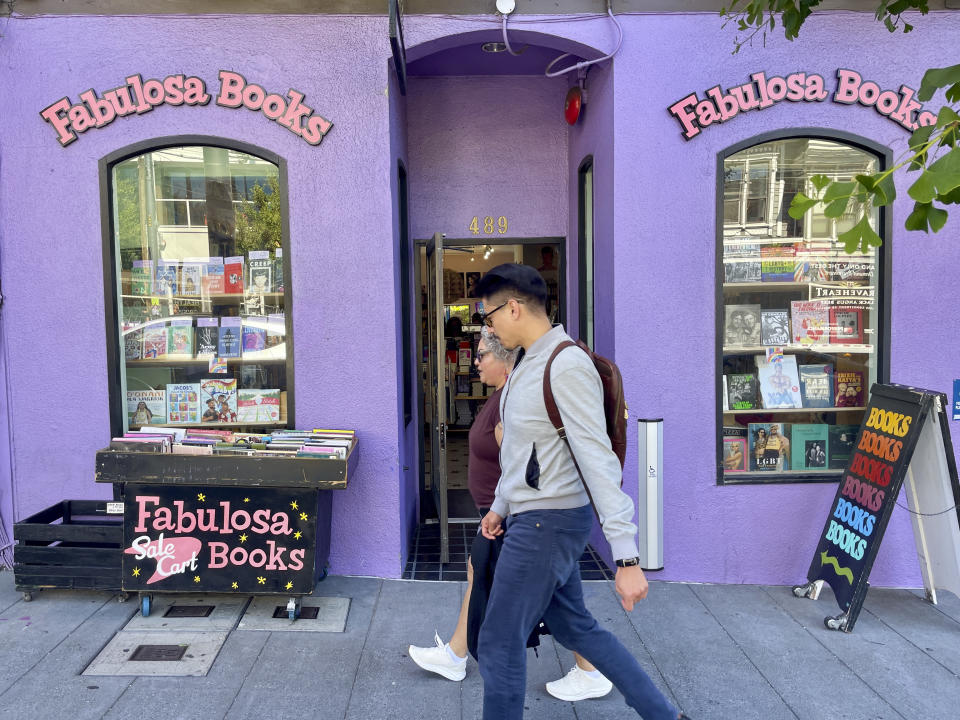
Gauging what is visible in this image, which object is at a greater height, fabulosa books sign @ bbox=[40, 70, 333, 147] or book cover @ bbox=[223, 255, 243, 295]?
fabulosa books sign @ bbox=[40, 70, 333, 147]

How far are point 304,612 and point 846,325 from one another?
4.20m

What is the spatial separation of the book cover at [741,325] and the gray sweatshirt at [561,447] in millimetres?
2772

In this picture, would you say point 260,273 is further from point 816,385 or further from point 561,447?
point 816,385

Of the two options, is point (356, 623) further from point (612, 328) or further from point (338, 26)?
point (338, 26)

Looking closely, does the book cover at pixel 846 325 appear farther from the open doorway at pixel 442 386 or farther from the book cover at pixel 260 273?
the book cover at pixel 260 273

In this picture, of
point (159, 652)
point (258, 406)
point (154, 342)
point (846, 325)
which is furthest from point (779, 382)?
point (154, 342)

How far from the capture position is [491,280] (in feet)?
9.20

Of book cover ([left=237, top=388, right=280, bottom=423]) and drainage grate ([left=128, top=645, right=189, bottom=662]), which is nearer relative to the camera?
drainage grate ([left=128, top=645, right=189, bottom=662])

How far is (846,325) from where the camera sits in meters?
→ 5.27

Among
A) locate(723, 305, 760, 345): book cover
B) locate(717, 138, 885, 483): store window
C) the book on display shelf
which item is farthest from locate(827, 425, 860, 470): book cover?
locate(723, 305, 760, 345): book cover

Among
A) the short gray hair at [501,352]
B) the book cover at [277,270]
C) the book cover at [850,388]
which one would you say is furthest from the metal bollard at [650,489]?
the book cover at [277,270]

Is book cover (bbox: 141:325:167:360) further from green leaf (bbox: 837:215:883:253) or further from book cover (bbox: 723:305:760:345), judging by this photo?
green leaf (bbox: 837:215:883:253)

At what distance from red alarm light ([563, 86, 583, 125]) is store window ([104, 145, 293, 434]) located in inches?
91.8

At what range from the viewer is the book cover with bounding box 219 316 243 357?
5168mm
